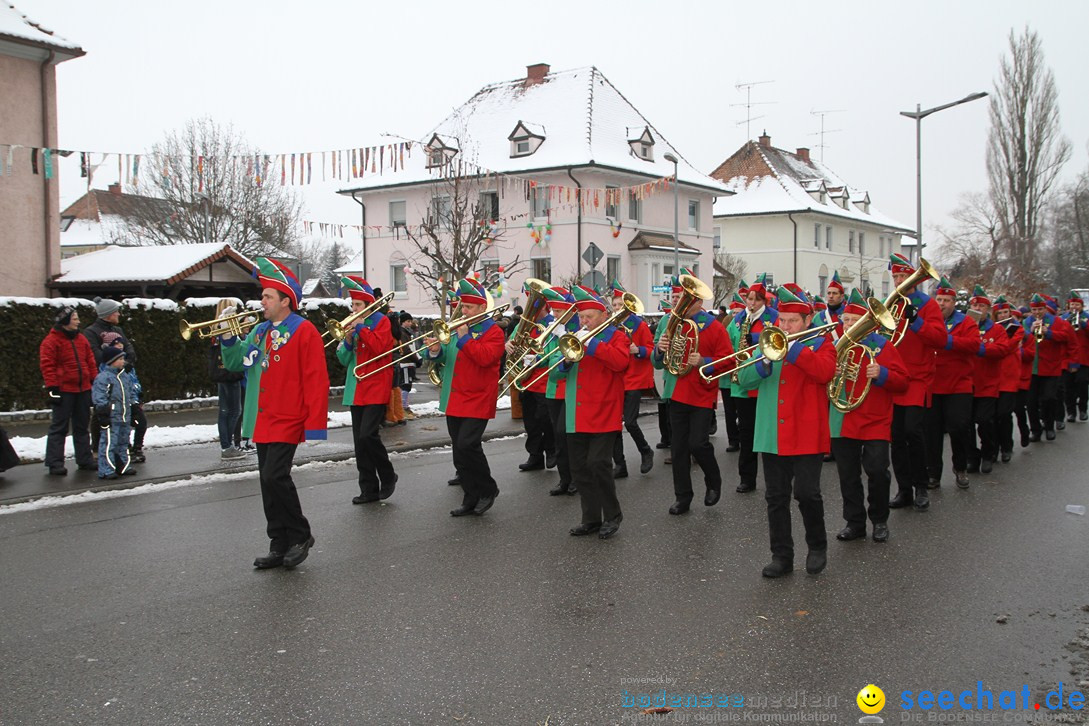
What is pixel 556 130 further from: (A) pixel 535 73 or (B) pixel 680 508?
(B) pixel 680 508

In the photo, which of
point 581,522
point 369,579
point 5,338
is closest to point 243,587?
point 369,579

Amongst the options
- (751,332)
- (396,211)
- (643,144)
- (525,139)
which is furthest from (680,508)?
(396,211)

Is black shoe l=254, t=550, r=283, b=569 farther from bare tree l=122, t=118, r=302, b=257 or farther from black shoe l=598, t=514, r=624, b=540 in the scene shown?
bare tree l=122, t=118, r=302, b=257

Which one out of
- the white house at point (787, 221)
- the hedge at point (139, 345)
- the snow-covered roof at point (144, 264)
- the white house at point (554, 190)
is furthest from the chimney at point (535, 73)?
the hedge at point (139, 345)

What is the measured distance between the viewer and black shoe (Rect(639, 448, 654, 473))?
10711 mm

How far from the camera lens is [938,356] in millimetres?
9633

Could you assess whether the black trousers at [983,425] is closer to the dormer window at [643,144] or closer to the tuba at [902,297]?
the tuba at [902,297]

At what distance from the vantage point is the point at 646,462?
10820mm

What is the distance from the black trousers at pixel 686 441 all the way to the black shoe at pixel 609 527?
40.2 inches

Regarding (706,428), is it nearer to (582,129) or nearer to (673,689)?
(673,689)

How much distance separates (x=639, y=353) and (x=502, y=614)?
4.98m

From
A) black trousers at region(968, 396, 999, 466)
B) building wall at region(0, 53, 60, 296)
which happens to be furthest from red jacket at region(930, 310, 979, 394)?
building wall at region(0, 53, 60, 296)

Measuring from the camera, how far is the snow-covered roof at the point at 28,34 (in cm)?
2111

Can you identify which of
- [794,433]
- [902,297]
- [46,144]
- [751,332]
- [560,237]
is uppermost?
[46,144]
